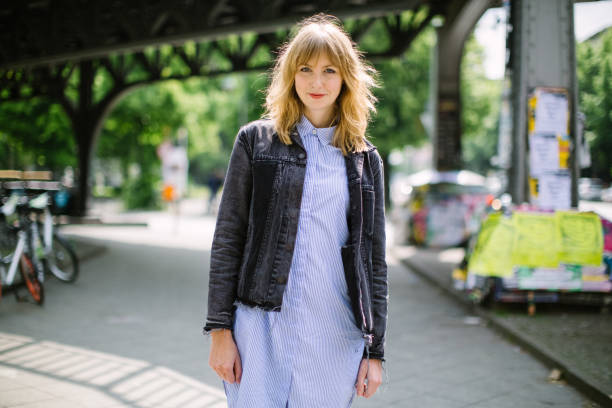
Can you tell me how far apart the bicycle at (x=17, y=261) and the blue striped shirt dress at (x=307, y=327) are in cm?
648

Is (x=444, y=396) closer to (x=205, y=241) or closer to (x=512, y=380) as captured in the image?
(x=512, y=380)

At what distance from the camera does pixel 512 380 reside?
198 inches

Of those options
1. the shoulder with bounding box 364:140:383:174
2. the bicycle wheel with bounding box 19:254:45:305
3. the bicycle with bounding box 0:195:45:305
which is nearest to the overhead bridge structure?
the bicycle with bounding box 0:195:45:305

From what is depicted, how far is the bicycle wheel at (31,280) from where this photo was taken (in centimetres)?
775

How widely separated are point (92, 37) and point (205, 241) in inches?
244

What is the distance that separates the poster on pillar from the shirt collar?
560 cm

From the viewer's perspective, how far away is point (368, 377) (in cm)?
216

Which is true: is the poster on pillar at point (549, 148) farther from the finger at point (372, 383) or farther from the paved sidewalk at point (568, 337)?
the finger at point (372, 383)

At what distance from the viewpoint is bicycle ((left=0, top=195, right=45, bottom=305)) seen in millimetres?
7777

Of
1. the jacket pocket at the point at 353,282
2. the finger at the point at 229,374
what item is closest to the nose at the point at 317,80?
the jacket pocket at the point at 353,282

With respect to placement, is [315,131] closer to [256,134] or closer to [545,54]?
[256,134]

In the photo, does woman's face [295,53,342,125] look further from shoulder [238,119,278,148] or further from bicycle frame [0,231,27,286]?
bicycle frame [0,231,27,286]

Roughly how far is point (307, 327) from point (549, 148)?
5.95 meters

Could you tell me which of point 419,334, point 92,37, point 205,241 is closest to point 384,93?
point 205,241
